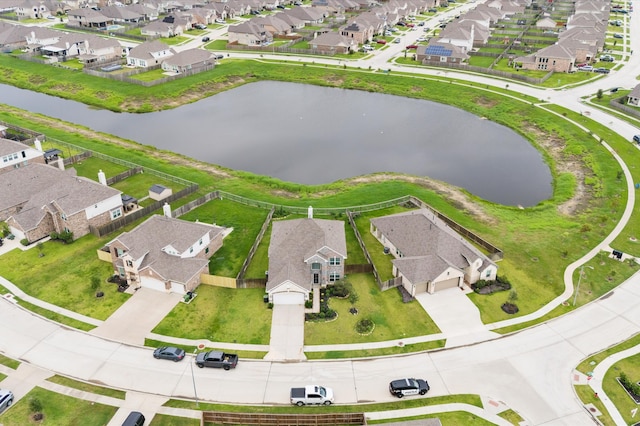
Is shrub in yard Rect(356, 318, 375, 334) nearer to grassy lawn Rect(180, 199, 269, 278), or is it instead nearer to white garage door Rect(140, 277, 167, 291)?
grassy lawn Rect(180, 199, 269, 278)

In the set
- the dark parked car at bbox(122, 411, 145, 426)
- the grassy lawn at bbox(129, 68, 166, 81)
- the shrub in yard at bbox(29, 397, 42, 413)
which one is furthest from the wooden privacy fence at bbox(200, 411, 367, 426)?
the grassy lawn at bbox(129, 68, 166, 81)

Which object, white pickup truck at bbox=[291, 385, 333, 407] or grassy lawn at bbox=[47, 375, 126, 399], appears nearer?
white pickup truck at bbox=[291, 385, 333, 407]

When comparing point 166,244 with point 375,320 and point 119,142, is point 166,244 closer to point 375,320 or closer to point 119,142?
point 375,320

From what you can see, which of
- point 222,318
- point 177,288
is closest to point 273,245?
point 222,318

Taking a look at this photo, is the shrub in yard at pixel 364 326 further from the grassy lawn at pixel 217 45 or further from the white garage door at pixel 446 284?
the grassy lawn at pixel 217 45

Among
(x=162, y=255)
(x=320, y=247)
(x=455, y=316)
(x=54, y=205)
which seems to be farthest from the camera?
(x=54, y=205)

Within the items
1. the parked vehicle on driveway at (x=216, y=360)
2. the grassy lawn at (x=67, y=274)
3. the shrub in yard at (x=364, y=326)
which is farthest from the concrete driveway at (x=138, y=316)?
the shrub in yard at (x=364, y=326)

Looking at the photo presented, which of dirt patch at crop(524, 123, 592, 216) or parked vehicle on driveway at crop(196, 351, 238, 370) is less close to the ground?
dirt patch at crop(524, 123, 592, 216)
